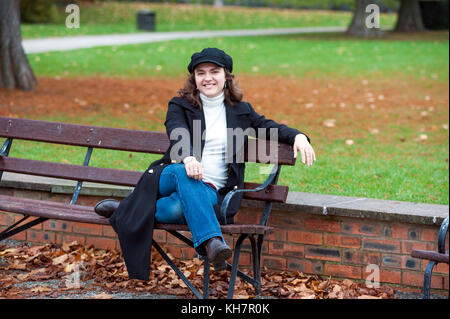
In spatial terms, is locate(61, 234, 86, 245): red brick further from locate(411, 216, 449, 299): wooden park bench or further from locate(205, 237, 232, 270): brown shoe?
Result: locate(411, 216, 449, 299): wooden park bench

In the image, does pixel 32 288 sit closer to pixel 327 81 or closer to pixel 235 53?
pixel 327 81

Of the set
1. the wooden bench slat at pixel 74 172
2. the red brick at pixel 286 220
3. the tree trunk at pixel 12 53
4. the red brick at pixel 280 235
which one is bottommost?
the red brick at pixel 280 235

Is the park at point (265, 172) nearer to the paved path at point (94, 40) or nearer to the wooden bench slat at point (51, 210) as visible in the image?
the wooden bench slat at point (51, 210)

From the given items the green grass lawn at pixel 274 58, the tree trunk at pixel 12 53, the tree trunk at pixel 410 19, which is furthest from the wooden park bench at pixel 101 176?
the tree trunk at pixel 410 19

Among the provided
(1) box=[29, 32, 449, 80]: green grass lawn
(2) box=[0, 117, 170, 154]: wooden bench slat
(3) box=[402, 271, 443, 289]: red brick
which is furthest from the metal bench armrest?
(1) box=[29, 32, 449, 80]: green grass lawn

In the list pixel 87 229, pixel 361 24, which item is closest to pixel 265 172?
pixel 87 229

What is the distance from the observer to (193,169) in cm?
390

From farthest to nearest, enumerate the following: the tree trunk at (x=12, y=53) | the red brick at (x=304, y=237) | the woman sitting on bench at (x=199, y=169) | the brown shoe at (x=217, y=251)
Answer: the tree trunk at (x=12, y=53) → the red brick at (x=304, y=237) → the woman sitting on bench at (x=199, y=169) → the brown shoe at (x=217, y=251)

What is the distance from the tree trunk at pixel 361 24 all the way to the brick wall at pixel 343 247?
19.8m

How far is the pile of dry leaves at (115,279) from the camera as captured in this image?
173 inches

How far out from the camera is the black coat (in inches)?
158

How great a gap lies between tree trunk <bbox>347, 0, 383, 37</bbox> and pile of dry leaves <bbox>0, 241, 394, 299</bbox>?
19.8m

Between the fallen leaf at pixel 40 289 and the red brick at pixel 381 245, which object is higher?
the red brick at pixel 381 245
